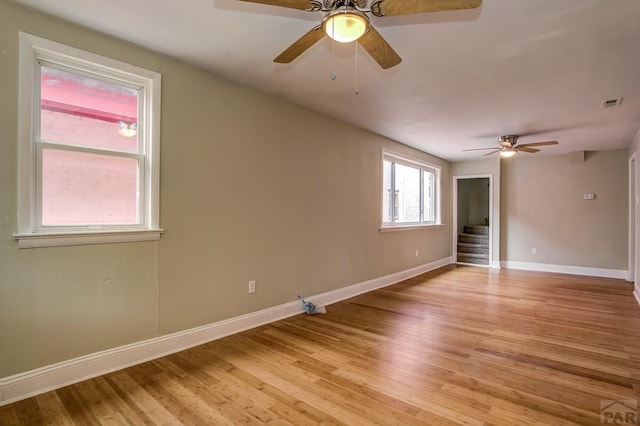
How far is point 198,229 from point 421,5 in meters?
2.42

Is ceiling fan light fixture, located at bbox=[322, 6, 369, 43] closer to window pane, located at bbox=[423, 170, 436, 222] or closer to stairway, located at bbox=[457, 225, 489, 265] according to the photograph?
window pane, located at bbox=[423, 170, 436, 222]

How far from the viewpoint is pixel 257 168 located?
11.5 feet

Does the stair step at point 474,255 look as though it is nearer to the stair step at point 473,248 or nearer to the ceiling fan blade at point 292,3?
the stair step at point 473,248

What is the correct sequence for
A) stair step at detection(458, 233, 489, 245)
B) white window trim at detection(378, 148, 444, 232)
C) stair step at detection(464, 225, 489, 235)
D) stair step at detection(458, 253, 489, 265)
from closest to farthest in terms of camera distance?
white window trim at detection(378, 148, 444, 232) → stair step at detection(458, 253, 489, 265) → stair step at detection(458, 233, 489, 245) → stair step at detection(464, 225, 489, 235)

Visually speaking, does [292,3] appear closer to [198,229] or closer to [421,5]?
[421,5]

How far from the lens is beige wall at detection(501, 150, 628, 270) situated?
6395mm

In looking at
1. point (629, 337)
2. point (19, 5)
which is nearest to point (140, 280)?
point (19, 5)

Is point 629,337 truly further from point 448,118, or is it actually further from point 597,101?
point 448,118

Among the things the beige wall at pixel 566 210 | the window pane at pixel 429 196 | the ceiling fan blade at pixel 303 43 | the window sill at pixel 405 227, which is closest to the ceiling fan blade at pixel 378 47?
the ceiling fan blade at pixel 303 43

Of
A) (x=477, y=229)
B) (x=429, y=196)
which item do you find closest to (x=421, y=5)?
(x=429, y=196)

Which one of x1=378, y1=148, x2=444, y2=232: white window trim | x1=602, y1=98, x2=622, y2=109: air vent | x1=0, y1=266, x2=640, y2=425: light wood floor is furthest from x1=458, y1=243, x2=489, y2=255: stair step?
x1=602, y1=98, x2=622, y2=109: air vent

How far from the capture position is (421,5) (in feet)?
5.10

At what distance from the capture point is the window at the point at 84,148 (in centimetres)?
217

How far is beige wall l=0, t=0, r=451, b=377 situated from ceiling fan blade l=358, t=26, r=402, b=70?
69.1 inches
